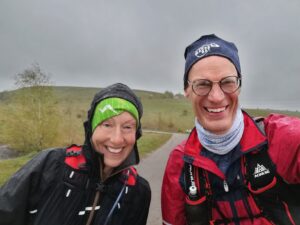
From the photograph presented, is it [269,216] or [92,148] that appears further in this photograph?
[92,148]

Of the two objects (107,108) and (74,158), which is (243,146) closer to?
(107,108)

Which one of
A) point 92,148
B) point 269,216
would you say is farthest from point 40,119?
point 269,216

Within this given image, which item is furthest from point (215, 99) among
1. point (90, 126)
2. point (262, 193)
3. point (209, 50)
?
point (90, 126)

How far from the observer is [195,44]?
105 inches

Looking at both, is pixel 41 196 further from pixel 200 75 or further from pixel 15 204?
pixel 200 75

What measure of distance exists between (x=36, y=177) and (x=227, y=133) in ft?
5.43

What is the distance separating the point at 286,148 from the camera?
2174 mm

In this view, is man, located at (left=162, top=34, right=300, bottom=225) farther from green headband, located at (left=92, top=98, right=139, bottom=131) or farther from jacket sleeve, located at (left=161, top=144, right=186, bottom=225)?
green headband, located at (left=92, top=98, right=139, bottom=131)

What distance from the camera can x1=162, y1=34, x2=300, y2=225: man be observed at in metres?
2.25

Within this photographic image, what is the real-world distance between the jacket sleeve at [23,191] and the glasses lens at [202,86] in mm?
1409

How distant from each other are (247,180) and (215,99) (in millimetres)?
656

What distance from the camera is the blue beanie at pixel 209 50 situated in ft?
8.09

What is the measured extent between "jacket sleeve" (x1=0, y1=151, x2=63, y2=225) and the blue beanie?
1444 mm

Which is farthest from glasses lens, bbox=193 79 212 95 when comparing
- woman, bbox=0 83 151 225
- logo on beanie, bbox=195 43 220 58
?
woman, bbox=0 83 151 225
